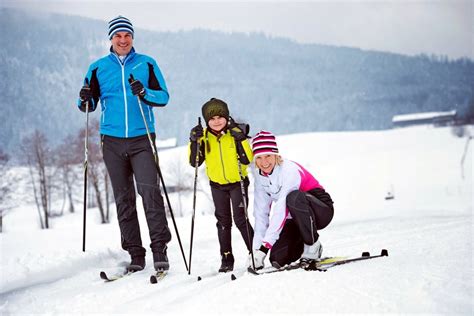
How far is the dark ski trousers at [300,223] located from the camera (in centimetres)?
400

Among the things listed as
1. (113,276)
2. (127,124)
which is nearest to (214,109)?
(127,124)

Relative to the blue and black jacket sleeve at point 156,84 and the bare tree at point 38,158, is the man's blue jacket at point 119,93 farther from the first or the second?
the bare tree at point 38,158

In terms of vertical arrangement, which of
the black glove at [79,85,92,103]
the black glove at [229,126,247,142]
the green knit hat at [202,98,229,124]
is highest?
the black glove at [79,85,92,103]

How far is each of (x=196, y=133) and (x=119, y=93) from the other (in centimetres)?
93

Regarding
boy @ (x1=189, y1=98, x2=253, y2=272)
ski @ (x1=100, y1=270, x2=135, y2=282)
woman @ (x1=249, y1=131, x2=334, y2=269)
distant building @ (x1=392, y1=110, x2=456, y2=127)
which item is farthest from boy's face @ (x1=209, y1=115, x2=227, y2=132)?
distant building @ (x1=392, y1=110, x2=456, y2=127)

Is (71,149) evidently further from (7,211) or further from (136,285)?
(136,285)

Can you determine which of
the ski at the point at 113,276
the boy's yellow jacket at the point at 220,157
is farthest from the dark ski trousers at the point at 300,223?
the ski at the point at 113,276

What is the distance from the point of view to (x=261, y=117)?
488 feet

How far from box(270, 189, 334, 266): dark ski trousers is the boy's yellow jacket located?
718 millimetres

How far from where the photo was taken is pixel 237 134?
441 centimetres

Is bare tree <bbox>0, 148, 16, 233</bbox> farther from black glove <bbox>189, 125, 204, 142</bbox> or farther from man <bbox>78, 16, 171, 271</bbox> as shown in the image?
black glove <bbox>189, 125, 204, 142</bbox>

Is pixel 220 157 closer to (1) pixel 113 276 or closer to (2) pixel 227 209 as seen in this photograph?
(2) pixel 227 209

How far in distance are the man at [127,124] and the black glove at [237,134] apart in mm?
749

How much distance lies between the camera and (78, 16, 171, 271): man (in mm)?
4590
